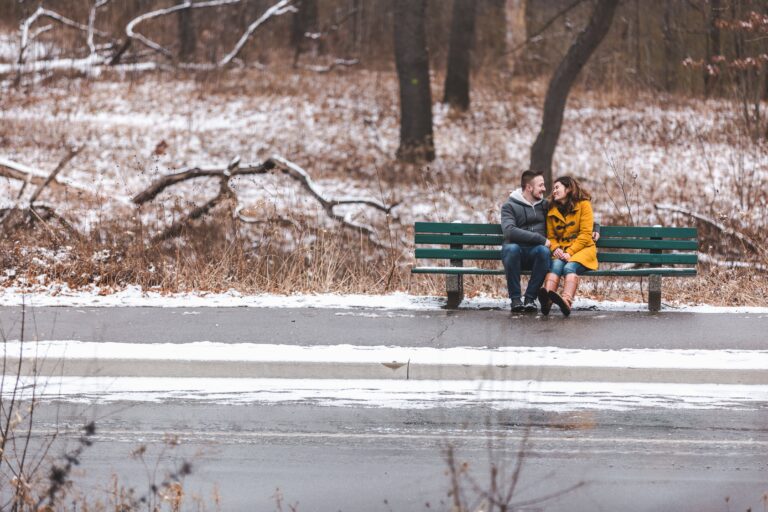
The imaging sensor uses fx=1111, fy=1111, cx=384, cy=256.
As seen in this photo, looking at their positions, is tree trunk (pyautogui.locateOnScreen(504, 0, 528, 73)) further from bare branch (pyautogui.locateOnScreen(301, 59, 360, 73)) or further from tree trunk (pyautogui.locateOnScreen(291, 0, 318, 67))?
tree trunk (pyautogui.locateOnScreen(291, 0, 318, 67))

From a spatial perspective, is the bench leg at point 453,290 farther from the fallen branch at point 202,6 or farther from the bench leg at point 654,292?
the fallen branch at point 202,6

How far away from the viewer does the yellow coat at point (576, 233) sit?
9.77 m

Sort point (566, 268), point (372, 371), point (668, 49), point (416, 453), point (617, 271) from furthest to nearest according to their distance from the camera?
point (668, 49), point (617, 271), point (566, 268), point (372, 371), point (416, 453)

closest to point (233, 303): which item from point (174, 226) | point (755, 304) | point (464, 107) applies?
point (174, 226)

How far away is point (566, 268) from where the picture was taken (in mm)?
9734

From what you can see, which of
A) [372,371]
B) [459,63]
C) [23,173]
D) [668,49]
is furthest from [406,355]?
[668,49]

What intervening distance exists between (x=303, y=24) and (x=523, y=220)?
22948mm

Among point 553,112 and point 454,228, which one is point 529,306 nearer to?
point 454,228

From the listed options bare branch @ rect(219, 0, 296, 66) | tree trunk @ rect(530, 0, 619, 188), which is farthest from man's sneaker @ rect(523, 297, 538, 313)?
bare branch @ rect(219, 0, 296, 66)

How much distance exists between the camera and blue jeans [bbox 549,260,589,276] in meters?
9.73

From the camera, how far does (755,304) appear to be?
35.3 feet

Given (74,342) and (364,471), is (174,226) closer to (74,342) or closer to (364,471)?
(74,342)

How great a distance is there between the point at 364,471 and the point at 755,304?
6495 millimetres

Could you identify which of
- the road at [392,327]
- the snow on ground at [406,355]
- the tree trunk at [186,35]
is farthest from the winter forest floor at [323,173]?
the snow on ground at [406,355]
